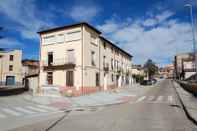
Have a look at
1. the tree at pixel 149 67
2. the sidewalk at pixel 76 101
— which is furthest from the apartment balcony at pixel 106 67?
the tree at pixel 149 67

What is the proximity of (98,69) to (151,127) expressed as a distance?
2256 cm

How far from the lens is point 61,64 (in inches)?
1123

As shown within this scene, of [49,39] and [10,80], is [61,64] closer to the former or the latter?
[49,39]

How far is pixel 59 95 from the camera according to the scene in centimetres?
2559

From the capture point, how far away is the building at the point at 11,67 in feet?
180

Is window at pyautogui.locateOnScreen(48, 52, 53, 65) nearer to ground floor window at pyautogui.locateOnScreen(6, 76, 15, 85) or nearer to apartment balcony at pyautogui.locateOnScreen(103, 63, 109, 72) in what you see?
apartment balcony at pyautogui.locateOnScreen(103, 63, 109, 72)

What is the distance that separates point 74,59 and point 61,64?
6.27ft

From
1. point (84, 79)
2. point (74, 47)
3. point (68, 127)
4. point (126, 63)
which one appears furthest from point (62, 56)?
point (126, 63)

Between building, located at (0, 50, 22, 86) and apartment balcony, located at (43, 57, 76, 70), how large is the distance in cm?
2820

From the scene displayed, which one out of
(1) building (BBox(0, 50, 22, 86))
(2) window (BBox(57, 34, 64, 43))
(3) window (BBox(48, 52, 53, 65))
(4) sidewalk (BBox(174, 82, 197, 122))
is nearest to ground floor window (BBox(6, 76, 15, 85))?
(1) building (BBox(0, 50, 22, 86))

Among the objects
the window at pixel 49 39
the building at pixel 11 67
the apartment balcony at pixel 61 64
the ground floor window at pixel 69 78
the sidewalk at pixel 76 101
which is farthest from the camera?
the building at pixel 11 67

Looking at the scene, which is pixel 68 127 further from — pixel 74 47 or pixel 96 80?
pixel 96 80

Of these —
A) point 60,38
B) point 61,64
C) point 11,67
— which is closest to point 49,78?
point 61,64

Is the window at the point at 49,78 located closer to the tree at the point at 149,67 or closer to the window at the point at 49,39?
the window at the point at 49,39
